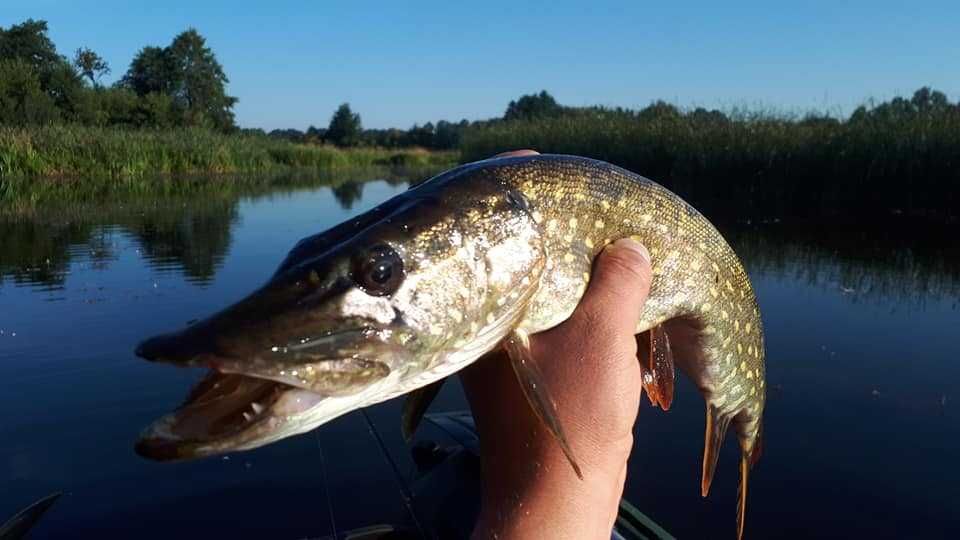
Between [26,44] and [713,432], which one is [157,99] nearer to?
[26,44]

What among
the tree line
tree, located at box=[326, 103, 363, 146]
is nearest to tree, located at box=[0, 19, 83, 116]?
the tree line

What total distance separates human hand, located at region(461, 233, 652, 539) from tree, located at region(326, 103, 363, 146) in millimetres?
79272

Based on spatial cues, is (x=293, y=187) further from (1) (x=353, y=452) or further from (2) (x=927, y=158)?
(1) (x=353, y=452)

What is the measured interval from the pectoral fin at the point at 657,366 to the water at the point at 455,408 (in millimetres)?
1967

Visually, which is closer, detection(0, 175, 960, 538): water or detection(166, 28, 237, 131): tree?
detection(0, 175, 960, 538): water

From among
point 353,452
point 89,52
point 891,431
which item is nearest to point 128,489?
point 353,452

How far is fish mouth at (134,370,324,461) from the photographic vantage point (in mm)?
1159

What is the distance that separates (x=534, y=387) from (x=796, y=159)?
48.3ft

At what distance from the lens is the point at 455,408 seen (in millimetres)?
5348

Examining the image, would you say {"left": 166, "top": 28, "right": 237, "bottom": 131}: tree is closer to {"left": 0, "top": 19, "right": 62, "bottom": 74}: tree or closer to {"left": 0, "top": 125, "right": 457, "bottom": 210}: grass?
{"left": 0, "top": 19, "right": 62, "bottom": 74}: tree

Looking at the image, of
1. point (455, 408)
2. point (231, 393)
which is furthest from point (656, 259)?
point (455, 408)

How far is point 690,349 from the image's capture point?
7.59 ft

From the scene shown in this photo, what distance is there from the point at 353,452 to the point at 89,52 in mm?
62065

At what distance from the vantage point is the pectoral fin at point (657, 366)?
2025 millimetres
